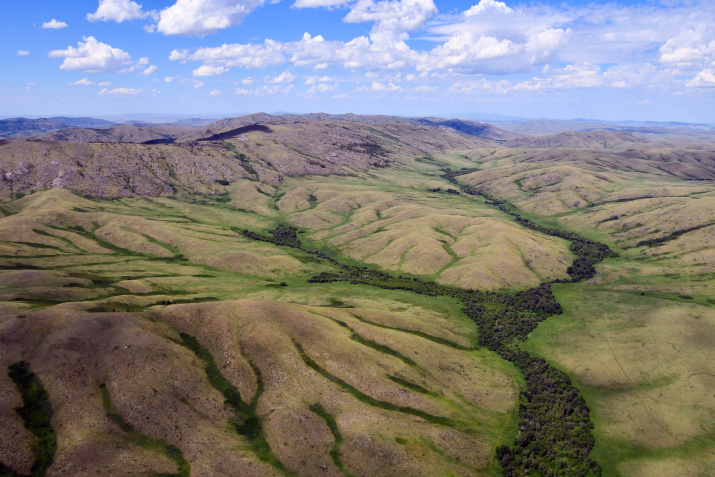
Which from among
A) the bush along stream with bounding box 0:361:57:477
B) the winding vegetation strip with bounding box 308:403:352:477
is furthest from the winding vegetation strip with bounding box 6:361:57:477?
the winding vegetation strip with bounding box 308:403:352:477

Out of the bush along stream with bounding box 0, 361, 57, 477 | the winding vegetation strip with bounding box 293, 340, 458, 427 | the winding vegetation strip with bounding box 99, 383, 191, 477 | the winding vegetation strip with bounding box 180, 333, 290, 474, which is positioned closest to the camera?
the bush along stream with bounding box 0, 361, 57, 477

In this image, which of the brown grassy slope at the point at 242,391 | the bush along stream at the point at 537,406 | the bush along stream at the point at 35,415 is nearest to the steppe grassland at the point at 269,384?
the brown grassy slope at the point at 242,391

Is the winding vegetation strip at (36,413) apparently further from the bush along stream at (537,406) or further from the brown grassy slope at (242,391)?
the bush along stream at (537,406)

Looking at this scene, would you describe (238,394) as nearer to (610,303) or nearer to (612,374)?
(612,374)

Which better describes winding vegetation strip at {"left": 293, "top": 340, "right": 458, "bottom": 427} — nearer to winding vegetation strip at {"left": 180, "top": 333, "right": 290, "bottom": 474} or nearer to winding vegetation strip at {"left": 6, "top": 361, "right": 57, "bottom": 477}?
winding vegetation strip at {"left": 180, "top": 333, "right": 290, "bottom": 474}

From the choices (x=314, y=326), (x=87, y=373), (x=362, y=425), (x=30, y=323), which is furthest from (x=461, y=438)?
(x=30, y=323)

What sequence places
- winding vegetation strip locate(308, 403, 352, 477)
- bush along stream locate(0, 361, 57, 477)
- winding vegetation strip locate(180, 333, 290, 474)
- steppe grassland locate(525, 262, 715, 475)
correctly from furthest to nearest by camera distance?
steppe grassland locate(525, 262, 715, 475) < winding vegetation strip locate(180, 333, 290, 474) < winding vegetation strip locate(308, 403, 352, 477) < bush along stream locate(0, 361, 57, 477)

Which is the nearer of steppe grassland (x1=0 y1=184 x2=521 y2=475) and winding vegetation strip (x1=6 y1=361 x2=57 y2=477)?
winding vegetation strip (x1=6 y1=361 x2=57 y2=477)
